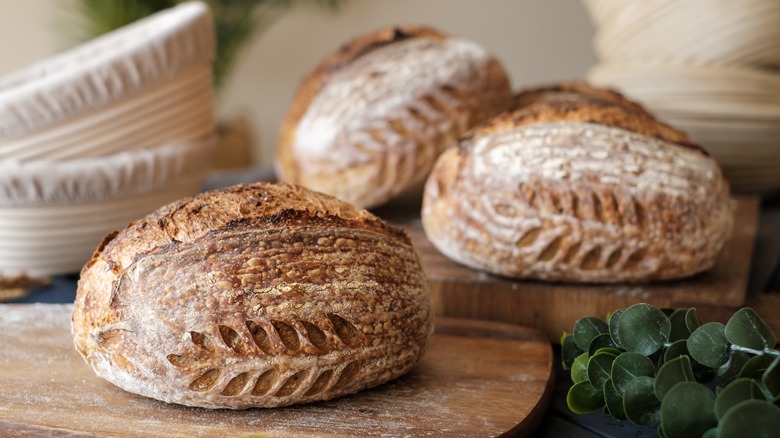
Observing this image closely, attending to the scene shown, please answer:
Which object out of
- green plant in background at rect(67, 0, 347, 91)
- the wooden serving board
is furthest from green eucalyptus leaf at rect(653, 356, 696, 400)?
green plant in background at rect(67, 0, 347, 91)

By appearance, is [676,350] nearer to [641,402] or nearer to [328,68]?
[641,402]

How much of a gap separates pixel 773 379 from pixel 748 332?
2.2 inches

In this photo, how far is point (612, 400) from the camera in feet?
Result: 2.93

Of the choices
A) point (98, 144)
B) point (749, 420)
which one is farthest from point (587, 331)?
point (98, 144)

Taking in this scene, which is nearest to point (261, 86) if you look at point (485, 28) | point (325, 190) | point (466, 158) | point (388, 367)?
point (485, 28)

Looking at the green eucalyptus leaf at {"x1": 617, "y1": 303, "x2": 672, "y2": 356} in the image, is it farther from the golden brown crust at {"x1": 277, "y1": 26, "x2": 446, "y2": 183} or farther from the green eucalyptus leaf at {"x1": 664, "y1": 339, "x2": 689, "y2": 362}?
the golden brown crust at {"x1": 277, "y1": 26, "x2": 446, "y2": 183}

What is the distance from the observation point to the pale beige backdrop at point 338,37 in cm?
463

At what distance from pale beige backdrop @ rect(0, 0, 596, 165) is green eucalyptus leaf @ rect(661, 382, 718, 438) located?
389 cm

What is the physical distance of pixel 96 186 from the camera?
1610 millimetres

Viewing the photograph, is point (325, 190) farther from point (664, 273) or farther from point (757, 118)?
point (757, 118)

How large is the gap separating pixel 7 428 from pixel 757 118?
5.24 feet

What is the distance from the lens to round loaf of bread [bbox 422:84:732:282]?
129 cm

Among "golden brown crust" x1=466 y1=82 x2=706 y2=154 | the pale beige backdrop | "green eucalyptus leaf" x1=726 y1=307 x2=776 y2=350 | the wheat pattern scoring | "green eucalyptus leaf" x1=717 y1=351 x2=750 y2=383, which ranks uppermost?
"golden brown crust" x1=466 y1=82 x2=706 y2=154

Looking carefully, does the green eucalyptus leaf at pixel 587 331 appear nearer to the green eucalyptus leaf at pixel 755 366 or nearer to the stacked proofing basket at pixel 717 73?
the green eucalyptus leaf at pixel 755 366
